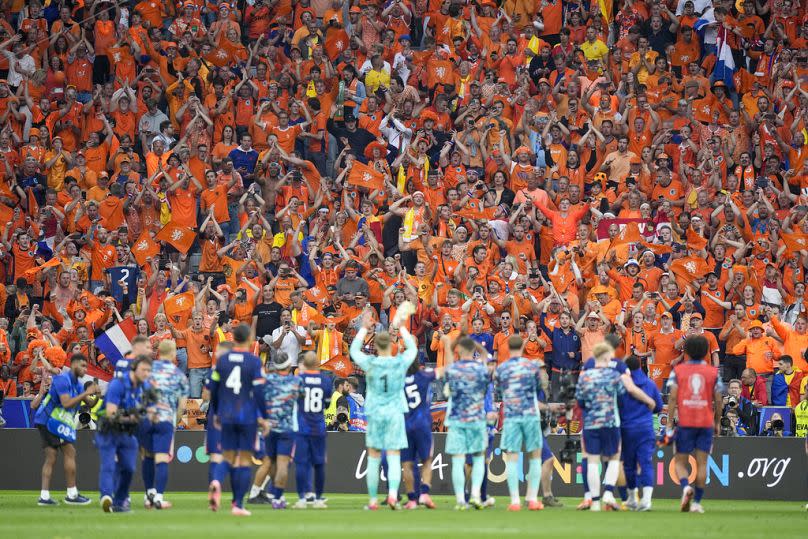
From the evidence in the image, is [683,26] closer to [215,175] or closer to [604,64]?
[604,64]

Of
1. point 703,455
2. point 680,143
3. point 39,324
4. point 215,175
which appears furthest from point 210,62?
point 703,455

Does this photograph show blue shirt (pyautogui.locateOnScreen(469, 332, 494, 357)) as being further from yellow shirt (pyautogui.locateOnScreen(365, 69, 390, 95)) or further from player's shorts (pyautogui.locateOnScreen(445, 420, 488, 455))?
yellow shirt (pyautogui.locateOnScreen(365, 69, 390, 95))

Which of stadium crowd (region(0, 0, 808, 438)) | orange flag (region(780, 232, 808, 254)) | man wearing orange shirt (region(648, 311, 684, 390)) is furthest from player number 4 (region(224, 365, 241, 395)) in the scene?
orange flag (region(780, 232, 808, 254))

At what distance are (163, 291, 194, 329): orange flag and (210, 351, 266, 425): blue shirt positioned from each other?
1047 cm

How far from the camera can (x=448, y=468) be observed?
81.9 ft

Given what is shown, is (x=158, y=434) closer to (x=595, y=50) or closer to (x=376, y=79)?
(x=376, y=79)

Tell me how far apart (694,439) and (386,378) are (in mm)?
4154

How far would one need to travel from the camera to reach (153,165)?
30203 mm

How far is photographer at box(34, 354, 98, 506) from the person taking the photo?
64.5ft

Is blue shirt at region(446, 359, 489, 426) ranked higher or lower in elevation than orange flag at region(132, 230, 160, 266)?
lower

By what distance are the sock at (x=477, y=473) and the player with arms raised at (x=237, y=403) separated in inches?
129

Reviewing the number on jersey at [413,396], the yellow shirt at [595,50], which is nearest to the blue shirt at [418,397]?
the number on jersey at [413,396]

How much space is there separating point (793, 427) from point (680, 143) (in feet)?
25.5

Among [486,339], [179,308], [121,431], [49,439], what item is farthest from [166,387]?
[179,308]
